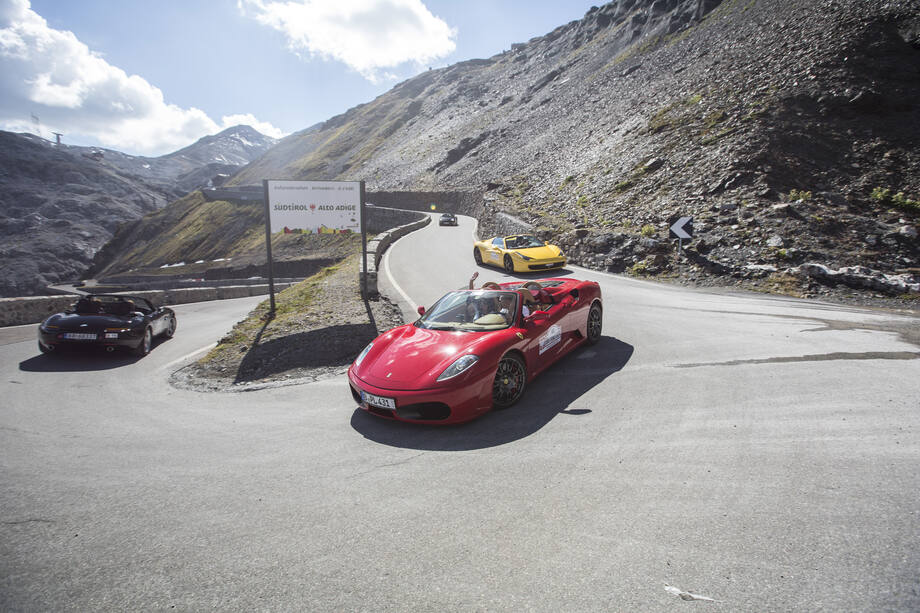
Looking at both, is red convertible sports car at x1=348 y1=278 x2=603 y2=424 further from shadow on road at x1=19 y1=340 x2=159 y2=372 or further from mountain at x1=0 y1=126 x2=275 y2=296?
mountain at x1=0 y1=126 x2=275 y2=296

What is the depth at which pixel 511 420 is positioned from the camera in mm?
4473

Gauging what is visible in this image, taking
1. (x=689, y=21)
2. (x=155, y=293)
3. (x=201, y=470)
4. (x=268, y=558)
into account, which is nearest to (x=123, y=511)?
(x=201, y=470)

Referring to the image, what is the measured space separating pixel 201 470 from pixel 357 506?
154cm

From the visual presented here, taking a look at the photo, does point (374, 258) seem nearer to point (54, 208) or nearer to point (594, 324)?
point (594, 324)

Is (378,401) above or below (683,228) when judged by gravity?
below

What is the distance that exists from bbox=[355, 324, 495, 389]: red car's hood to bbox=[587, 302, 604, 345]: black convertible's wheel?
230cm

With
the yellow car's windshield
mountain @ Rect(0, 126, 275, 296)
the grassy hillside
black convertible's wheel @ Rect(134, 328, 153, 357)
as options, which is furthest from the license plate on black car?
mountain @ Rect(0, 126, 275, 296)

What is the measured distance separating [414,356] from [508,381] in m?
1.03

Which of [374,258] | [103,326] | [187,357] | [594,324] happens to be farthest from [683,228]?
[103,326]

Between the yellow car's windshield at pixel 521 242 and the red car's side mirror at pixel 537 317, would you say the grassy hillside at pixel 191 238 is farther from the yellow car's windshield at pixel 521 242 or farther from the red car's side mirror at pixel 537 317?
the red car's side mirror at pixel 537 317

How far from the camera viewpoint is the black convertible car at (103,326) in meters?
8.20

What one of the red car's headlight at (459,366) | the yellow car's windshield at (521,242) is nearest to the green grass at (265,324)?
the red car's headlight at (459,366)

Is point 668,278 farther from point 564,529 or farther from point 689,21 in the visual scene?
point 689,21

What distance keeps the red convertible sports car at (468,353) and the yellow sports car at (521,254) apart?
319 inches
